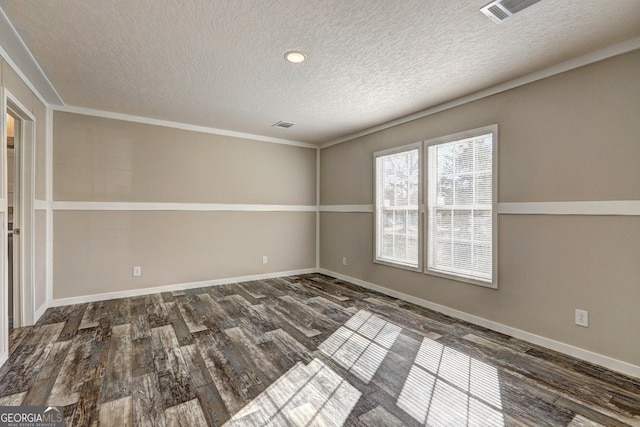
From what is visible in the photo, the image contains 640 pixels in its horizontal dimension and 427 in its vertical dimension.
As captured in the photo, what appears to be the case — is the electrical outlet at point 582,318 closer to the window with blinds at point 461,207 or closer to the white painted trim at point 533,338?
the white painted trim at point 533,338

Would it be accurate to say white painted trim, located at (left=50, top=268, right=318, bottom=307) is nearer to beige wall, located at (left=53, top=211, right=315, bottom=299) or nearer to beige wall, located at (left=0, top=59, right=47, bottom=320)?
beige wall, located at (left=53, top=211, right=315, bottom=299)

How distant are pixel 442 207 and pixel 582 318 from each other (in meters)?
1.70

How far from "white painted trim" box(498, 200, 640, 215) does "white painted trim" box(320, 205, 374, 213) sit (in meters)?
2.11

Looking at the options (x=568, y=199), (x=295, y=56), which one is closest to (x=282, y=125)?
(x=295, y=56)

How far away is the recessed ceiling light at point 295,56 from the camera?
8.43ft

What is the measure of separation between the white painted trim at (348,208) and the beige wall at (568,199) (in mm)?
1719

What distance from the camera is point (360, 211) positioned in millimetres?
5078

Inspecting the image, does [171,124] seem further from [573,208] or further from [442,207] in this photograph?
[573,208]

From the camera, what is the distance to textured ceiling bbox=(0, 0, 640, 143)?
2.02 metres

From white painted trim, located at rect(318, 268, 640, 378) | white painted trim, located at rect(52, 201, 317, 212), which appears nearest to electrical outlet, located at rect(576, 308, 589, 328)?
white painted trim, located at rect(318, 268, 640, 378)

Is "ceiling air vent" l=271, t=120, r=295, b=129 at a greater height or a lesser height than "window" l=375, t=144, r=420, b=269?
greater

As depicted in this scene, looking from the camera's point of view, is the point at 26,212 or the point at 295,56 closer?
the point at 295,56

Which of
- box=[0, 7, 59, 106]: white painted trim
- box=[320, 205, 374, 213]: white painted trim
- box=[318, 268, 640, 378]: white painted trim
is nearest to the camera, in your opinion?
box=[0, 7, 59, 106]: white painted trim

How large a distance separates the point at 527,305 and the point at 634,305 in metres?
0.76
